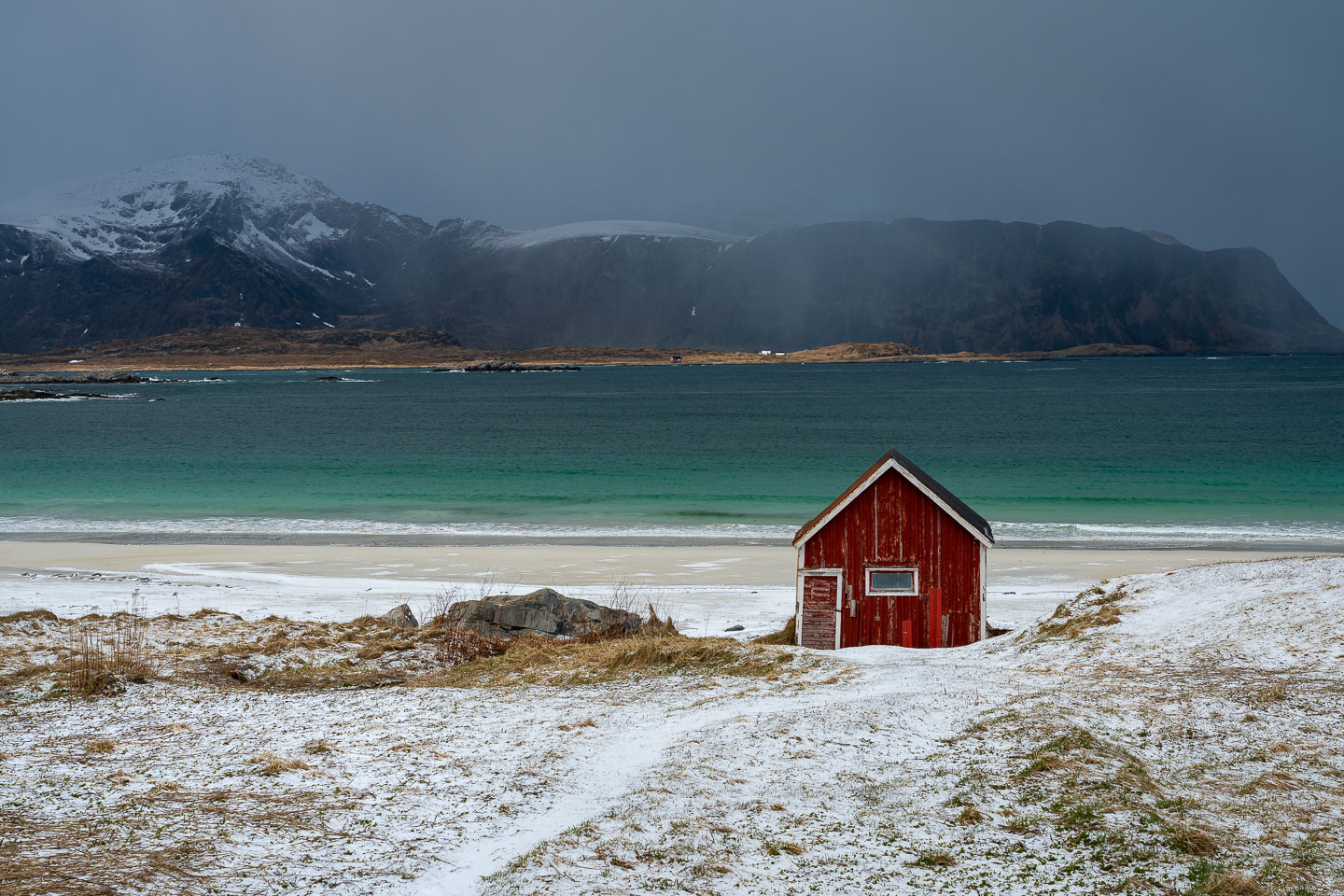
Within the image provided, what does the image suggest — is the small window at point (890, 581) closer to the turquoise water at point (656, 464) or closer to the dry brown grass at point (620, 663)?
the dry brown grass at point (620, 663)

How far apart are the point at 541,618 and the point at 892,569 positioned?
6.48m

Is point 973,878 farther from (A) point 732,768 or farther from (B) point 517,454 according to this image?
(B) point 517,454

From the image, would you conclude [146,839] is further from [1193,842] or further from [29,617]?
[29,617]

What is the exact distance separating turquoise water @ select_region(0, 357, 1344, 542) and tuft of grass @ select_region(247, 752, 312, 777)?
27265mm

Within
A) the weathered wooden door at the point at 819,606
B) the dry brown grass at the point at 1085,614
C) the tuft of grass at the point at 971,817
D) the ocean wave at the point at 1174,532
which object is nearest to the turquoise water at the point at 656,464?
the ocean wave at the point at 1174,532

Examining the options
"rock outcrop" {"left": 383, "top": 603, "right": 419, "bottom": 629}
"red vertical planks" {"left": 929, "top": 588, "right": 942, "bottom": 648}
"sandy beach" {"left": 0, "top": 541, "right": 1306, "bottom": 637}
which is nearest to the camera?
"red vertical planks" {"left": 929, "top": 588, "right": 942, "bottom": 648}

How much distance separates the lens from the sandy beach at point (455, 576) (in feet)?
74.2

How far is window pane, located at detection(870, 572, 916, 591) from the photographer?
60.2 feet

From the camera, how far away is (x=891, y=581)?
18.4 meters

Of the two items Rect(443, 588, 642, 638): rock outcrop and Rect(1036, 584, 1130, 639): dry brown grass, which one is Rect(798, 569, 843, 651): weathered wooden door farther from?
Rect(1036, 584, 1130, 639): dry brown grass

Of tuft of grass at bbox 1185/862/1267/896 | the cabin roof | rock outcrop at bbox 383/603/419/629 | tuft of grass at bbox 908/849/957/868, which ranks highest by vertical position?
the cabin roof

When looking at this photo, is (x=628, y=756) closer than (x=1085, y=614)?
Yes

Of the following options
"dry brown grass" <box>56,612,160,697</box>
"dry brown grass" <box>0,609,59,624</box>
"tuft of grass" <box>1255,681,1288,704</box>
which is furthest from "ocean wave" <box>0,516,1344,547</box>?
"tuft of grass" <box>1255,681,1288,704</box>

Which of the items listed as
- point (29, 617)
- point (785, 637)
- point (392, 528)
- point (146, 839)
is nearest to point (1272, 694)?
point (785, 637)
